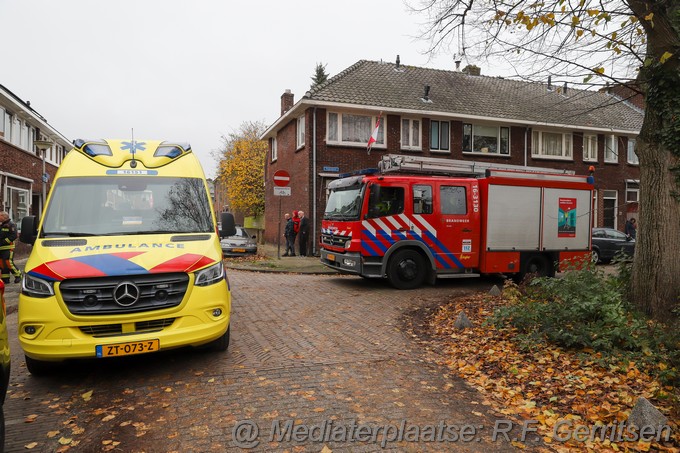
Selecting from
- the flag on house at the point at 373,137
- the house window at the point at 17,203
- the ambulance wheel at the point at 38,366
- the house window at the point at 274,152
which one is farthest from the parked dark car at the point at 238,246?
the ambulance wheel at the point at 38,366

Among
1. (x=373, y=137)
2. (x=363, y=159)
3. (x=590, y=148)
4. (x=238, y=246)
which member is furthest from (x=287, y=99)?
(x=590, y=148)

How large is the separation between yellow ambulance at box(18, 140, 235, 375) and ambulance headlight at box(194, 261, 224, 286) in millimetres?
11

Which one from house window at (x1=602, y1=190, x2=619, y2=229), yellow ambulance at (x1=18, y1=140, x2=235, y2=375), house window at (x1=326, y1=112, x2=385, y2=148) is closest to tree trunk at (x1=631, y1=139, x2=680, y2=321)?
yellow ambulance at (x1=18, y1=140, x2=235, y2=375)

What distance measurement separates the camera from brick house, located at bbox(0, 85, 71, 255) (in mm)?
17842

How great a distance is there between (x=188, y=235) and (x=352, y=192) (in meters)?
5.48

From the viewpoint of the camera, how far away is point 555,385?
4.37 m

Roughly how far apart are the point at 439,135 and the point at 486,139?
2614 millimetres

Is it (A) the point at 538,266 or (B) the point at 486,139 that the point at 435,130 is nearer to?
(B) the point at 486,139

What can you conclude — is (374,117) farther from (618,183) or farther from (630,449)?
(630,449)

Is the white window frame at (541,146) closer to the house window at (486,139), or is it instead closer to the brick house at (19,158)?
the house window at (486,139)

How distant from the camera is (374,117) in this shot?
1900cm

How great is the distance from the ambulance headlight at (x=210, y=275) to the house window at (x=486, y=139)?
702 inches

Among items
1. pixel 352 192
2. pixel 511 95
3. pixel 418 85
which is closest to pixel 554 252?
pixel 352 192

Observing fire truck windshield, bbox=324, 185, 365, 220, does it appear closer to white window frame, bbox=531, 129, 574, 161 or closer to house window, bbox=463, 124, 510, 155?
house window, bbox=463, 124, 510, 155
